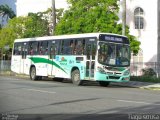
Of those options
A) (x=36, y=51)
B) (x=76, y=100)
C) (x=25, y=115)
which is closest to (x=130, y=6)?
(x=36, y=51)

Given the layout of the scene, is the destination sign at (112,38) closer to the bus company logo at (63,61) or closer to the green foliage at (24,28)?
the bus company logo at (63,61)

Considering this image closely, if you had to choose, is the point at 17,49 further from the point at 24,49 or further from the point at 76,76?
the point at 76,76

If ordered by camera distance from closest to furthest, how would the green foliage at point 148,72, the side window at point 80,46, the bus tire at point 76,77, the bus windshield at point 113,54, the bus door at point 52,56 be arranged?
the bus windshield at point 113,54 → the side window at point 80,46 → the bus tire at point 76,77 → the bus door at point 52,56 → the green foliage at point 148,72

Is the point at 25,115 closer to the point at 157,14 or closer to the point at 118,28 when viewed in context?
the point at 118,28

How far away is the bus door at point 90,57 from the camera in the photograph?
2555 centimetres

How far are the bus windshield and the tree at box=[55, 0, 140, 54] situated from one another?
8318 mm

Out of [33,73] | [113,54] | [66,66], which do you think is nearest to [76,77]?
[66,66]

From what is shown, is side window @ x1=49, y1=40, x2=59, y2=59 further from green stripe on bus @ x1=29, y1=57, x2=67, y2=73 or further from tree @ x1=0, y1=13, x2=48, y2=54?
tree @ x1=0, y1=13, x2=48, y2=54

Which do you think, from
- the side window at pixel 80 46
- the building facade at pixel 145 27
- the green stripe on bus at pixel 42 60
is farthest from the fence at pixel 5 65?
the side window at pixel 80 46

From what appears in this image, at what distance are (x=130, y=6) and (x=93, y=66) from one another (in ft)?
66.4

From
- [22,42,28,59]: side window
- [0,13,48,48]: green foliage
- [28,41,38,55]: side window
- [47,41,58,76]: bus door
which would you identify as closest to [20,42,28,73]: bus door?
[22,42,28,59]: side window

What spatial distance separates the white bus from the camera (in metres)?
25.4

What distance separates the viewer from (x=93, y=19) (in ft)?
115

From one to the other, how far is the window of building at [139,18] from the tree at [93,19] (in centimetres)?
799
